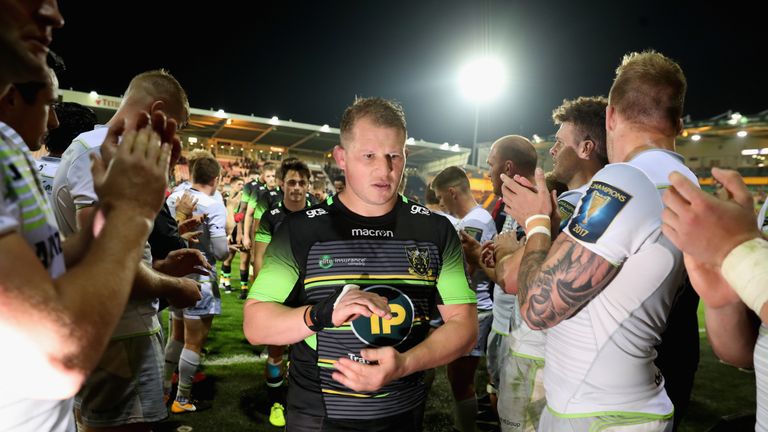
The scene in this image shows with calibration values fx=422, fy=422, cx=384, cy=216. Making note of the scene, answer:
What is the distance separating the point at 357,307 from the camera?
1651 mm

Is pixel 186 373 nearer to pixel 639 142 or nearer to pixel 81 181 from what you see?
pixel 81 181

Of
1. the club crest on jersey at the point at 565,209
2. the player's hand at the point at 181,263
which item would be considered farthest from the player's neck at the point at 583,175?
the player's hand at the point at 181,263

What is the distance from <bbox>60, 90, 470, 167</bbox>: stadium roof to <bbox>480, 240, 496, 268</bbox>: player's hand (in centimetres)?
2456

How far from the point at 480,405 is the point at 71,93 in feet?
90.5

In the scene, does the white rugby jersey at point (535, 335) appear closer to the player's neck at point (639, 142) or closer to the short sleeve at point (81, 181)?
the player's neck at point (639, 142)

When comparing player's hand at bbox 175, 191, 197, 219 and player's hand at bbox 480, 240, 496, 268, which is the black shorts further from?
player's hand at bbox 175, 191, 197, 219

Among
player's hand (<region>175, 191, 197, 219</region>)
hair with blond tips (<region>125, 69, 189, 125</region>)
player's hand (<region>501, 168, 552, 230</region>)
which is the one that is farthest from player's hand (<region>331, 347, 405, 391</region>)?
player's hand (<region>175, 191, 197, 219</region>)

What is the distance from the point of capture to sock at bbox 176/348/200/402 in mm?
4504

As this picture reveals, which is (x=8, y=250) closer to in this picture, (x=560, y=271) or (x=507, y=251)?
(x=560, y=271)

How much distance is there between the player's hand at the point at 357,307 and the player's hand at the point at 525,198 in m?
0.98

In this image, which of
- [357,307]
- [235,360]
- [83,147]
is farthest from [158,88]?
[235,360]

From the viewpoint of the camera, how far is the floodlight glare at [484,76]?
27525 mm

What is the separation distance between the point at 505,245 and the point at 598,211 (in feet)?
3.40

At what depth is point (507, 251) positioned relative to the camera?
8.99ft
